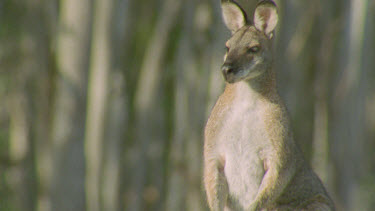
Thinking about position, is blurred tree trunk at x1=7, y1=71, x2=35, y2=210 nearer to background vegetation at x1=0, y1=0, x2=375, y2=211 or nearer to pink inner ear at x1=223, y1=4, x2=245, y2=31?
background vegetation at x1=0, y1=0, x2=375, y2=211

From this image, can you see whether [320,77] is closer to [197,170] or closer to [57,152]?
[197,170]

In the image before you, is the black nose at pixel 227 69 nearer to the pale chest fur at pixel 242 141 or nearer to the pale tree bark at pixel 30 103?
the pale chest fur at pixel 242 141

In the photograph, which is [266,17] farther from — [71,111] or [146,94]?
[146,94]

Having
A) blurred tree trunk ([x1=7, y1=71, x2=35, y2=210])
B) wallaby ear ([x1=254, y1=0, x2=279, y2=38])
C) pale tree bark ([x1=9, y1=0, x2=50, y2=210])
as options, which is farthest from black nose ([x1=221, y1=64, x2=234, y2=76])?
blurred tree trunk ([x1=7, y1=71, x2=35, y2=210])

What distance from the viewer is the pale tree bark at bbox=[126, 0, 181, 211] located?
646 inches

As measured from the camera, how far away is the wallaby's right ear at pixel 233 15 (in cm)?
373

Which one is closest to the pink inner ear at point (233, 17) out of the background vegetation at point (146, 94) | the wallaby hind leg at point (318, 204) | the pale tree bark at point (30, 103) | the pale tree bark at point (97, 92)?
the wallaby hind leg at point (318, 204)

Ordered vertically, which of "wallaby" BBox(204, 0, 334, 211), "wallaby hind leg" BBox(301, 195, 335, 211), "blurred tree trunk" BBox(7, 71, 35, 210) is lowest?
"blurred tree trunk" BBox(7, 71, 35, 210)

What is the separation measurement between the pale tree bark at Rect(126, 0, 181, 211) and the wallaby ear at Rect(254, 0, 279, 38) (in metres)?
12.1

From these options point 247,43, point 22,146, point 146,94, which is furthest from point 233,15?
point 22,146

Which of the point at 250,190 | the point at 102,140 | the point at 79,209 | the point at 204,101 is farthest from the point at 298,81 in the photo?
the point at 250,190

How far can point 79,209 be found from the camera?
42.9 feet

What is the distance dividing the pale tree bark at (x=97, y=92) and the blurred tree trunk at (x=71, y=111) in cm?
87

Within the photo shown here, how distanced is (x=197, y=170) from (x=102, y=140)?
2387 millimetres
